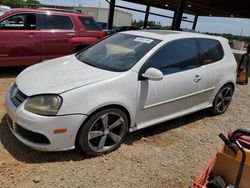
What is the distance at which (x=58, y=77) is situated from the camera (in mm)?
3186

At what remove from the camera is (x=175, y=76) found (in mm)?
3738

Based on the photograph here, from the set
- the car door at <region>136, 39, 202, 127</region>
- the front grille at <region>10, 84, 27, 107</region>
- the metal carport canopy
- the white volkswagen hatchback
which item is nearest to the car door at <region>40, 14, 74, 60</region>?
the white volkswagen hatchback

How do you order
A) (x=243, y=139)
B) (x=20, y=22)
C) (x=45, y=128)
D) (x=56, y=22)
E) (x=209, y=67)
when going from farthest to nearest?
(x=56, y=22)
(x=20, y=22)
(x=209, y=67)
(x=45, y=128)
(x=243, y=139)

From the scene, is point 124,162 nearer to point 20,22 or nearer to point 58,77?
point 58,77

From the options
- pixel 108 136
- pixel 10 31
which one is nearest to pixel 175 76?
pixel 108 136

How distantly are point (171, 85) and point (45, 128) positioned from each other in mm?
1852

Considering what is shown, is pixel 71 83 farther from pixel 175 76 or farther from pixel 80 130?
pixel 175 76

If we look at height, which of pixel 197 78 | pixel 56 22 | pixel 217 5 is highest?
pixel 217 5

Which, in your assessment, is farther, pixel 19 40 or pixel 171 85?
pixel 19 40

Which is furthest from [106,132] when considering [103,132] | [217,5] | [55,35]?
[217,5]

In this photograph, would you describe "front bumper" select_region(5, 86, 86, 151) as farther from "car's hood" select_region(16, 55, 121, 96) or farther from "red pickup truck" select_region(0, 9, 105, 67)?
"red pickup truck" select_region(0, 9, 105, 67)

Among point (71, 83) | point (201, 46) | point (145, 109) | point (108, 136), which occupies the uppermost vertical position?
point (201, 46)

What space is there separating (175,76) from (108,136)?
4.37 ft

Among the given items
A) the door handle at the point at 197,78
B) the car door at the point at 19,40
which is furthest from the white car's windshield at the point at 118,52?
the car door at the point at 19,40
